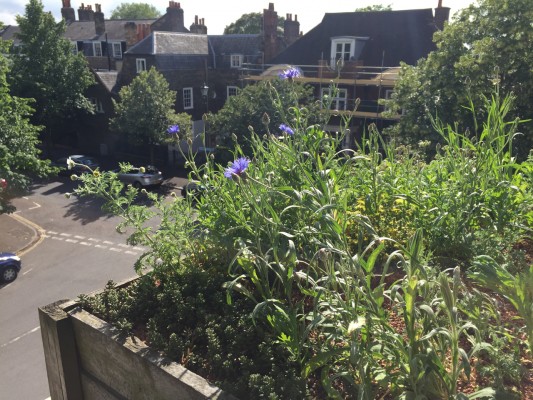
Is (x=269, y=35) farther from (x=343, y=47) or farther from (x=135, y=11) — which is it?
(x=135, y=11)

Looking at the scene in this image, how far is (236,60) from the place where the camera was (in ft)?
97.9

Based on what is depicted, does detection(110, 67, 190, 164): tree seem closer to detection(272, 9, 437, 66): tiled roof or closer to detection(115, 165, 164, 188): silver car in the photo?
detection(115, 165, 164, 188): silver car

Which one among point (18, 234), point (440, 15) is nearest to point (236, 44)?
point (440, 15)

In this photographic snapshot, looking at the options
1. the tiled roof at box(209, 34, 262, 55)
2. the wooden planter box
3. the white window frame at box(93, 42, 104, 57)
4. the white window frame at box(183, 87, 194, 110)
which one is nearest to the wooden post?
the wooden planter box

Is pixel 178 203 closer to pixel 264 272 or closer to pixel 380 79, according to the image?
pixel 264 272

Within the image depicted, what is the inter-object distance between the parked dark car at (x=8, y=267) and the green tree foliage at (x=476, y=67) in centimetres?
1189

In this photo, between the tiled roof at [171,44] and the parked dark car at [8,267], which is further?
the tiled roof at [171,44]

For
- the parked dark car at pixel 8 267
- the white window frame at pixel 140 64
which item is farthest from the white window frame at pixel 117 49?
the parked dark car at pixel 8 267

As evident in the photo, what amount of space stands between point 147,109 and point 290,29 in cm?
1268

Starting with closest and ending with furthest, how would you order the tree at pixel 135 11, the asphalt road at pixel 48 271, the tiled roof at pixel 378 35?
the asphalt road at pixel 48 271, the tiled roof at pixel 378 35, the tree at pixel 135 11

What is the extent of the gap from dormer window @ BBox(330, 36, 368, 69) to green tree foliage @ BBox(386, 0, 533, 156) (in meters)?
9.29

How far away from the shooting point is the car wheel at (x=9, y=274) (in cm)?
1304

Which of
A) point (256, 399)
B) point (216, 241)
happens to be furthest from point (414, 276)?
point (216, 241)

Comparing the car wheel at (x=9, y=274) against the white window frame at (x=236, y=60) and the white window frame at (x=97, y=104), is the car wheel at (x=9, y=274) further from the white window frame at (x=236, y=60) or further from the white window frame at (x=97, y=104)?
the white window frame at (x=236, y=60)
